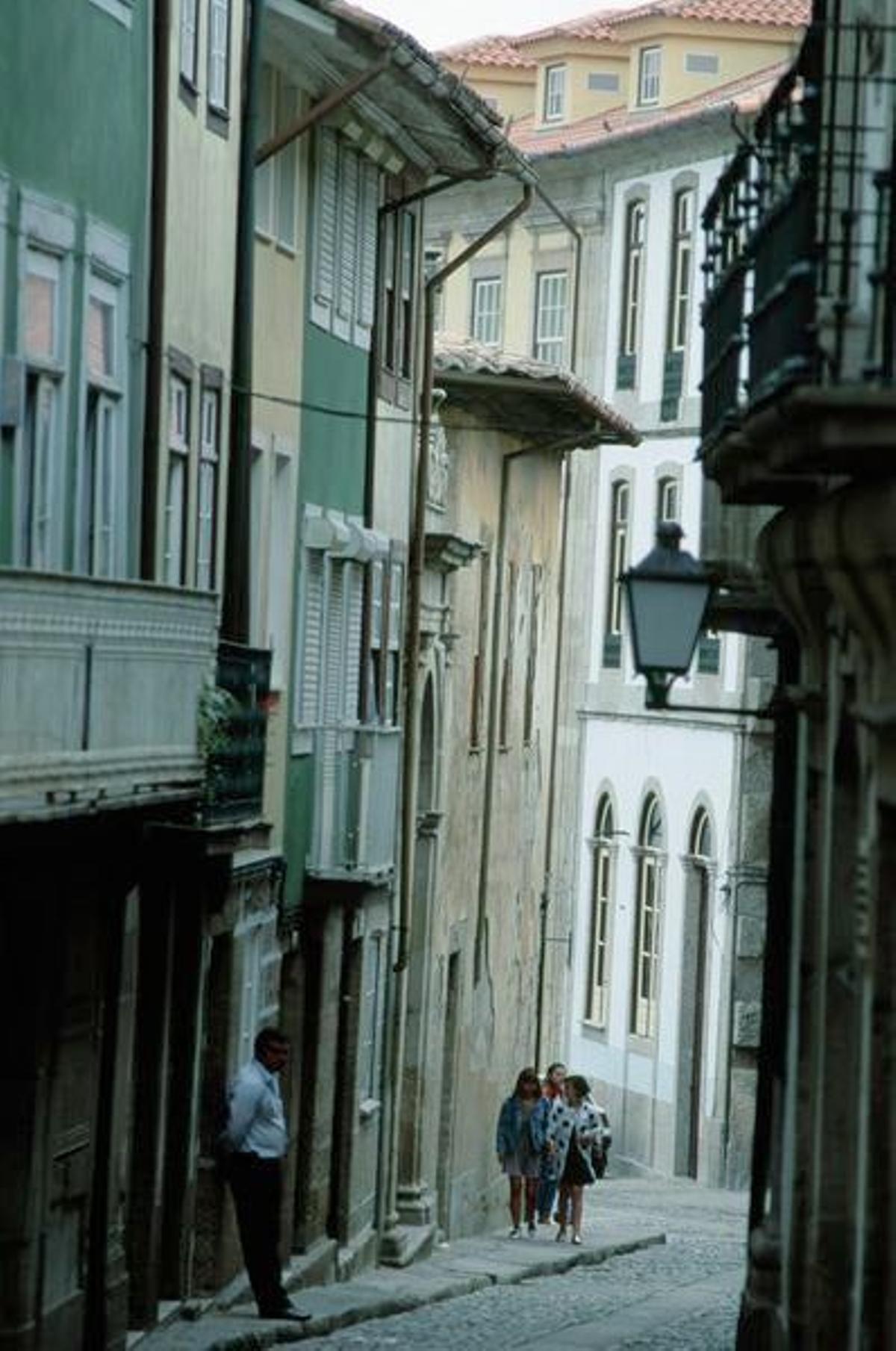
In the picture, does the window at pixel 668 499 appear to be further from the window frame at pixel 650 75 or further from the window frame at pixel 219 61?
the window frame at pixel 219 61

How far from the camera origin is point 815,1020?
18172mm

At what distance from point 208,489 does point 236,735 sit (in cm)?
283

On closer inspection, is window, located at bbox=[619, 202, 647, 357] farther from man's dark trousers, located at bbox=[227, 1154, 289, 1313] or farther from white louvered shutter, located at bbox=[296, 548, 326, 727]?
man's dark trousers, located at bbox=[227, 1154, 289, 1313]

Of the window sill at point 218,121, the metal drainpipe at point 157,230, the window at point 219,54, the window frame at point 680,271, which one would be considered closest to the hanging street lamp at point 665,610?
the metal drainpipe at point 157,230

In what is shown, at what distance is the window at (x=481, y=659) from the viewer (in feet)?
142

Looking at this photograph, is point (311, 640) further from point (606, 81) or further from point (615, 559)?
point (606, 81)

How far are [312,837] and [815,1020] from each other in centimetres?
1451

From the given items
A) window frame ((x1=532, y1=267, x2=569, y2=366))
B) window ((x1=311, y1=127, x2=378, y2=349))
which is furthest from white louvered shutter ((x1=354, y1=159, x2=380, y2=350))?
window frame ((x1=532, y1=267, x2=569, y2=366))

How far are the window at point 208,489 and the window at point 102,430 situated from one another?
270 cm

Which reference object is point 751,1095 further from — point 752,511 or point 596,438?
point 752,511

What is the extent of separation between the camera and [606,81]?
67562 millimetres

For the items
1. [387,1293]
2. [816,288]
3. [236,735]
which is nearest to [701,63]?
[387,1293]

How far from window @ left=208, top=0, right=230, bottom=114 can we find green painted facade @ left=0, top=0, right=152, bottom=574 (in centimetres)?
242

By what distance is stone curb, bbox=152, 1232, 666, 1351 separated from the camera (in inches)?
989
